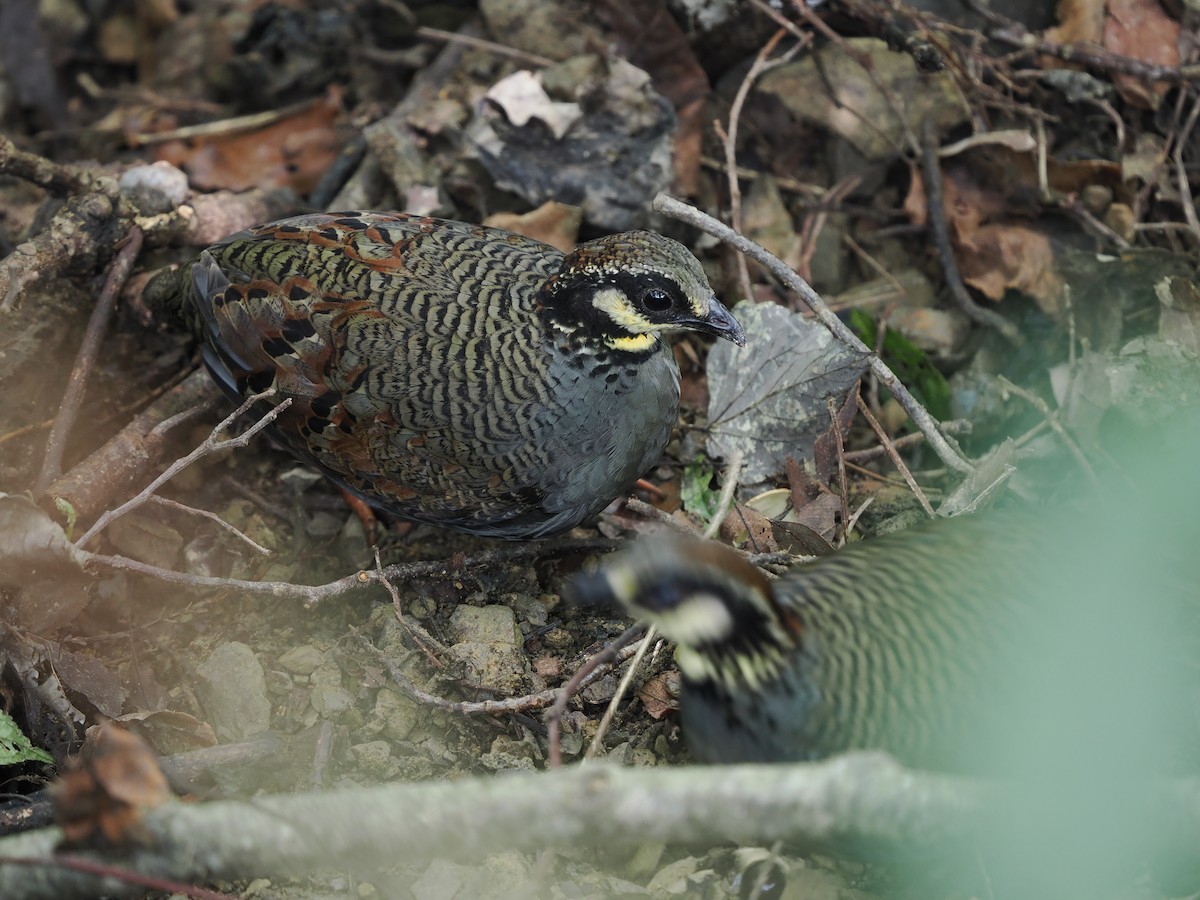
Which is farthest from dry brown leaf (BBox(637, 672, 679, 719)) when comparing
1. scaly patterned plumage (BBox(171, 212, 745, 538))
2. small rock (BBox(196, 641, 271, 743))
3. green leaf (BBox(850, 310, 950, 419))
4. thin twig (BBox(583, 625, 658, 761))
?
green leaf (BBox(850, 310, 950, 419))

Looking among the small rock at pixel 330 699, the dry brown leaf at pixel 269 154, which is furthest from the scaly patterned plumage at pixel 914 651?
the dry brown leaf at pixel 269 154

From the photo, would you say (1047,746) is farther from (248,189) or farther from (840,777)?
(248,189)

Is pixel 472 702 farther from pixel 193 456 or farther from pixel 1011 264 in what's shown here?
pixel 1011 264

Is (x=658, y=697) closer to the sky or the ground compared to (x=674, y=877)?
closer to the sky

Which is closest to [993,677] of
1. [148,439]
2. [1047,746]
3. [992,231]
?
[1047,746]

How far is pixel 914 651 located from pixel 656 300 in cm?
145

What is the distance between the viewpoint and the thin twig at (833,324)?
3717mm

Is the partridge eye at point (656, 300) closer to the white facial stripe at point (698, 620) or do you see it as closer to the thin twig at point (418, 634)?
the thin twig at point (418, 634)

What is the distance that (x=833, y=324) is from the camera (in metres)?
3.85

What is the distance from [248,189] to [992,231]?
3324mm

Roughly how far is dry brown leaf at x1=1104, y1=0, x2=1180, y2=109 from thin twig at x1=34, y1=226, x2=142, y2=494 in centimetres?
427

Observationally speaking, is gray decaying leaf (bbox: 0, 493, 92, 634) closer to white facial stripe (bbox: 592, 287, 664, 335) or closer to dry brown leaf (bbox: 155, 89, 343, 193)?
white facial stripe (bbox: 592, 287, 664, 335)

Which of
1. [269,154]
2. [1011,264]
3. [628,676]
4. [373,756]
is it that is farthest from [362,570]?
[1011,264]

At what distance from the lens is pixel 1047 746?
2.52 meters
